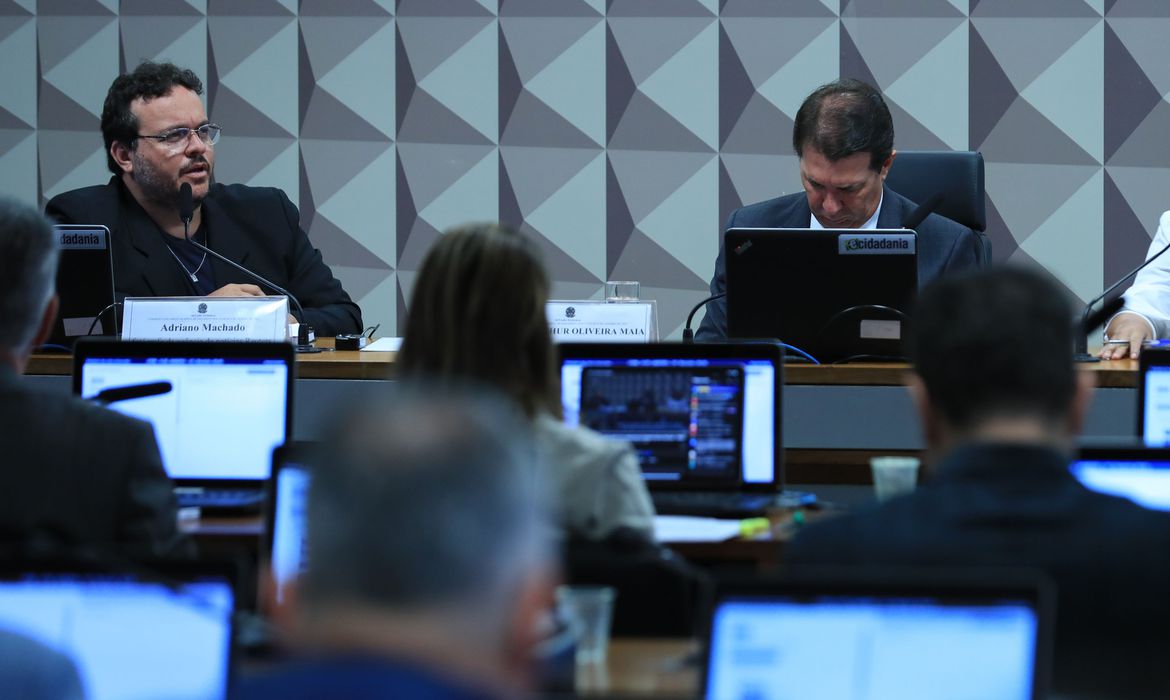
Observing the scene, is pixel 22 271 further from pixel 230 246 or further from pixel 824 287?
pixel 230 246

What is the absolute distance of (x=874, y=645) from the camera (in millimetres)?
1187

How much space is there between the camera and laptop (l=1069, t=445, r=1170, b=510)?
6.22 ft

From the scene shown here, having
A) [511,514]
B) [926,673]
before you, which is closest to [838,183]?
[926,673]

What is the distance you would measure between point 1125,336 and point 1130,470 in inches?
70.4

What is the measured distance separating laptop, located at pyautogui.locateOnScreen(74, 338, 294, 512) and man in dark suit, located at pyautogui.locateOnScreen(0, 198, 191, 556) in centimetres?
68

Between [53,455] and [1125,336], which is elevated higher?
[1125,336]

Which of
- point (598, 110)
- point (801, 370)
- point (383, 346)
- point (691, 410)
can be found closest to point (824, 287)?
point (801, 370)

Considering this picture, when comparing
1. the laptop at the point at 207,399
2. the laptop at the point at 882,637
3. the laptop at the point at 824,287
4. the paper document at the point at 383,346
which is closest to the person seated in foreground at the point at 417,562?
the laptop at the point at 882,637

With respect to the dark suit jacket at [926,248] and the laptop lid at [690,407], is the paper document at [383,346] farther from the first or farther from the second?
the laptop lid at [690,407]

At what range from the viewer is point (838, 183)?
388 cm

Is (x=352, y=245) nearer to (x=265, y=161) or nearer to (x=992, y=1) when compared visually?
(x=265, y=161)

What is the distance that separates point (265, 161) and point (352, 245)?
51 cm

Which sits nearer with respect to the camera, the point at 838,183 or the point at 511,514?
the point at 511,514

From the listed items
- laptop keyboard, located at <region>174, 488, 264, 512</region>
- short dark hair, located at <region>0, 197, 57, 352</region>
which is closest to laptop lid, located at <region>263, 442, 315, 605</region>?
short dark hair, located at <region>0, 197, 57, 352</region>
